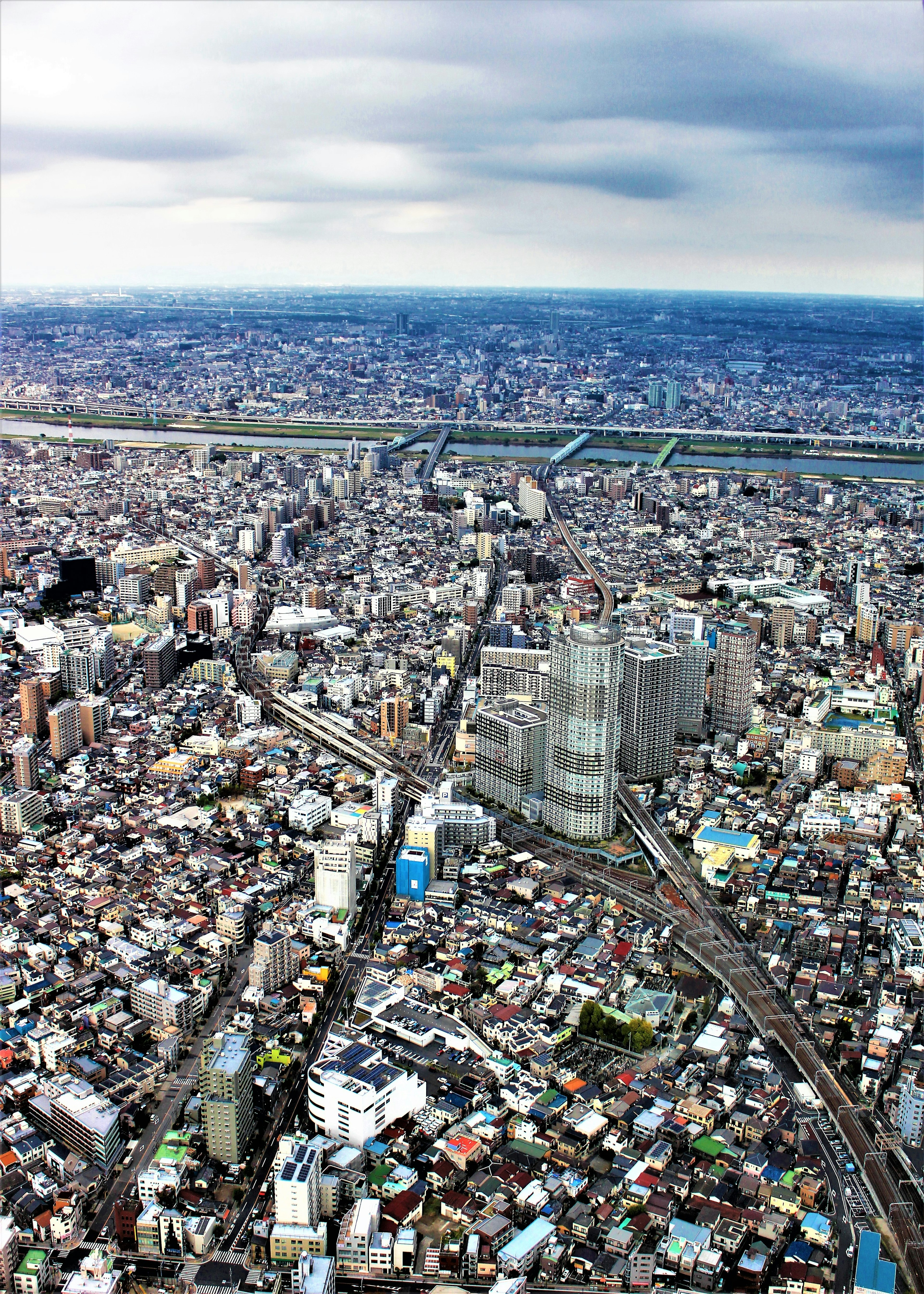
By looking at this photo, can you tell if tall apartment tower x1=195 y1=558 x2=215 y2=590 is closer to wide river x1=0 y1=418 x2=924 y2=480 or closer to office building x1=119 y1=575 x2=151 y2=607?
office building x1=119 y1=575 x2=151 y2=607

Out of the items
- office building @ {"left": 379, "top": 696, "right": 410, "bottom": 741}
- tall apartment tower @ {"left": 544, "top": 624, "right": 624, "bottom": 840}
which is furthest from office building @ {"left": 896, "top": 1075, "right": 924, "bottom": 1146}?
office building @ {"left": 379, "top": 696, "right": 410, "bottom": 741}

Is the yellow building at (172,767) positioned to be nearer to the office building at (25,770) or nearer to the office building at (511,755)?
the office building at (25,770)

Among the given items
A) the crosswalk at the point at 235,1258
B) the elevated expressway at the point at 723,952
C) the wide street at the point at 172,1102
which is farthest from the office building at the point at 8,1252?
the elevated expressway at the point at 723,952

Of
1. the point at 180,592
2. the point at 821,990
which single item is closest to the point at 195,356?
the point at 180,592

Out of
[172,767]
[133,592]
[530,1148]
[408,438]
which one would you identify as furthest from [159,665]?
[408,438]

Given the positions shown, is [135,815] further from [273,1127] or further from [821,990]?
[821,990]

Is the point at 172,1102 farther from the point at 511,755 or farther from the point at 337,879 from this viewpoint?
the point at 511,755

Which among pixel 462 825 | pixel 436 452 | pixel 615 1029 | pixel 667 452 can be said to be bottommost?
pixel 615 1029
